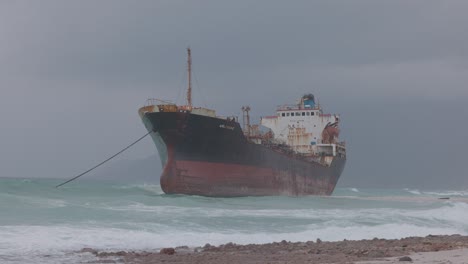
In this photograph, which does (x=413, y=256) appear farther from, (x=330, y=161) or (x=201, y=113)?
(x=330, y=161)

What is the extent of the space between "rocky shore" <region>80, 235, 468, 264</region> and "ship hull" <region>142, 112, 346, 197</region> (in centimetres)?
1515

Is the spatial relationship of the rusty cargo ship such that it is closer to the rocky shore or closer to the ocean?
the ocean

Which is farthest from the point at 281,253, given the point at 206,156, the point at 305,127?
the point at 305,127

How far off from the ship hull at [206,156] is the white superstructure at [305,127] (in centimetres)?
1245

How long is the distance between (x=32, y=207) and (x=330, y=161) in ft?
89.0

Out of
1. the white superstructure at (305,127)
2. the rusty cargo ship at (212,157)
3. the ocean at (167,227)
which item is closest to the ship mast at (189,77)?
the rusty cargo ship at (212,157)

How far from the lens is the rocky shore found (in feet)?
30.5

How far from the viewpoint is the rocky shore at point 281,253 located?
9.30 metres

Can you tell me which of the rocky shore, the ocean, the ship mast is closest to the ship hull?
the ship mast

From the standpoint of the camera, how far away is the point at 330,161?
140ft

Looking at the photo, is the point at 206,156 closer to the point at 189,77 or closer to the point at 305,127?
the point at 189,77

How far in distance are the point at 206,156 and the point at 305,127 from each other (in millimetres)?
17028

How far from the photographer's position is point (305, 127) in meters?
42.9

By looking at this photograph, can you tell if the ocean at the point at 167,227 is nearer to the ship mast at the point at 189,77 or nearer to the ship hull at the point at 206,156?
the ship hull at the point at 206,156
